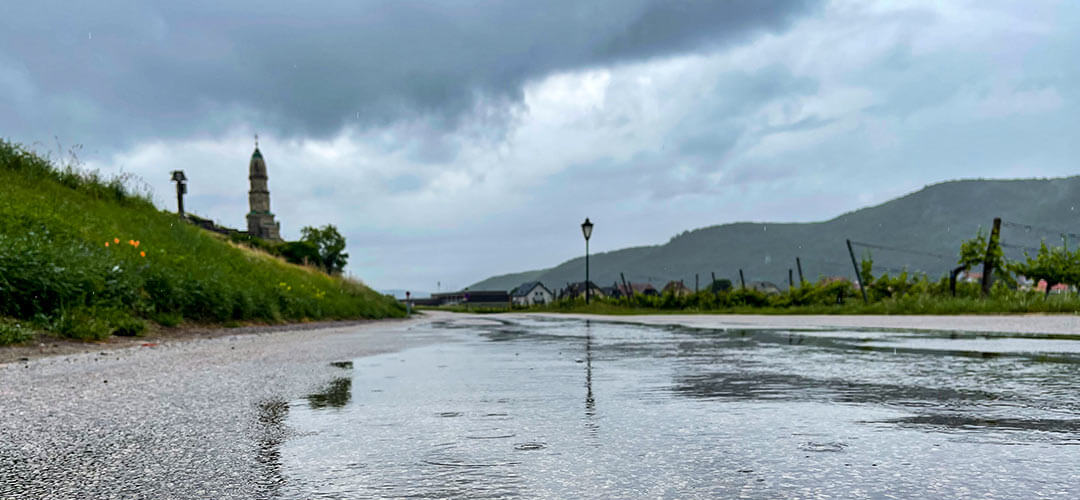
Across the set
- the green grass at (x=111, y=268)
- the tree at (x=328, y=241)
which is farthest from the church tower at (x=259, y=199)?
the green grass at (x=111, y=268)

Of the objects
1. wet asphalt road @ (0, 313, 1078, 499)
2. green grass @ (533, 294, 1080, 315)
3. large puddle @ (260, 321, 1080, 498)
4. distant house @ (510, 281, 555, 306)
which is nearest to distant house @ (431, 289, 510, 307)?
distant house @ (510, 281, 555, 306)

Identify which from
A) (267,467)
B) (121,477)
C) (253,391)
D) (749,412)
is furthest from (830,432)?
(253,391)

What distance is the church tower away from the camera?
124 m

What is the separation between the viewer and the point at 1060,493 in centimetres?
164

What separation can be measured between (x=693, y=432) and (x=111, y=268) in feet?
32.8

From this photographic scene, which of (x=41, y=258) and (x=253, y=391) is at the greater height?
(x=41, y=258)

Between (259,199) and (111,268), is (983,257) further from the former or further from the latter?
(259,199)

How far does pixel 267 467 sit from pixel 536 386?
2.10 m

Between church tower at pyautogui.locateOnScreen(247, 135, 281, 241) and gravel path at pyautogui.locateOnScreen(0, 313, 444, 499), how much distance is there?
125m

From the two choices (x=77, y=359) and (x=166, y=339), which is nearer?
(x=77, y=359)

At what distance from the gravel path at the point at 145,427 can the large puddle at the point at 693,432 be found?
109 mm

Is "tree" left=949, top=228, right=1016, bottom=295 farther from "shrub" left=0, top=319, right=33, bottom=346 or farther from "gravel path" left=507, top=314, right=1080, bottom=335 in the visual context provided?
"shrub" left=0, top=319, right=33, bottom=346

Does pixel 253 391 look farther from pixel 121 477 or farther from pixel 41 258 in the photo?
pixel 41 258

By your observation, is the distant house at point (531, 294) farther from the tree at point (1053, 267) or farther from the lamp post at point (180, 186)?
the tree at point (1053, 267)
